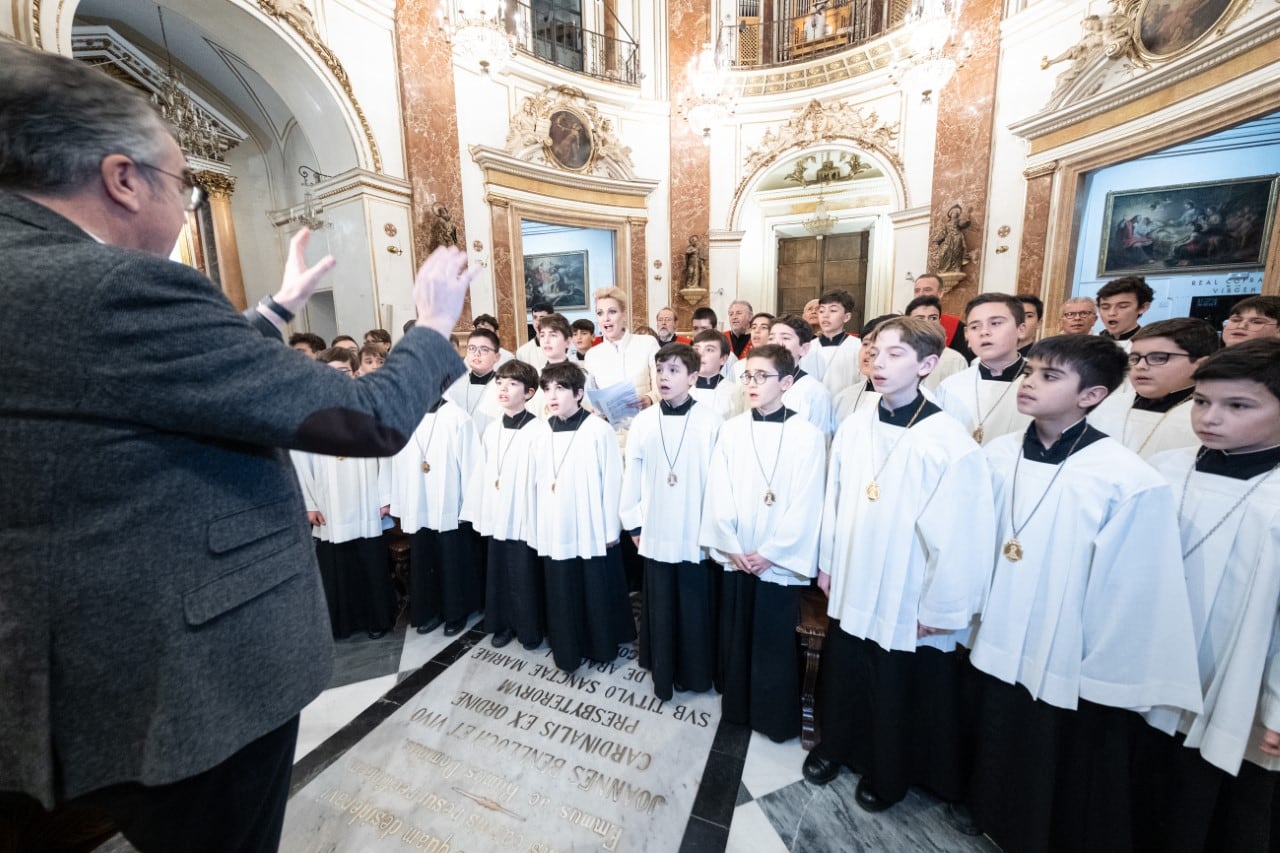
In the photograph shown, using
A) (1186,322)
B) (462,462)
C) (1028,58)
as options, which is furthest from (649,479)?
(1028,58)

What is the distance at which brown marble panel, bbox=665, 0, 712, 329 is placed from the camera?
430 inches

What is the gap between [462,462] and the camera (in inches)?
146

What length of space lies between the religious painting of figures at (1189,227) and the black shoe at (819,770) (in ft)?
33.9

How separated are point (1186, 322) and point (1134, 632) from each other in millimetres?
1526

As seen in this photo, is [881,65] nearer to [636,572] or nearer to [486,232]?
[486,232]

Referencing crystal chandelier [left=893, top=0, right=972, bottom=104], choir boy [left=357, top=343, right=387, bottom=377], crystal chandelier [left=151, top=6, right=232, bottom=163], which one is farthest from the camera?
crystal chandelier [left=893, top=0, right=972, bottom=104]

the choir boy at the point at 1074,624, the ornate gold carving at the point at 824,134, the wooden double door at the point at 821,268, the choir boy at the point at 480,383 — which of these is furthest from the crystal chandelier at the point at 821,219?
the choir boy at the point at 1074,624

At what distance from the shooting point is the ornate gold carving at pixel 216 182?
8.39 meters

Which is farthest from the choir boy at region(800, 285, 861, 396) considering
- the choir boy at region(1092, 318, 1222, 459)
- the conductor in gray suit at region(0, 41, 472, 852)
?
the conductor in gray suit at region(0, 41, 472, 852)

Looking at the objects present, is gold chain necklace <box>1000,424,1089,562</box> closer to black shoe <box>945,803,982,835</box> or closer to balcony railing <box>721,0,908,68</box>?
black shoe <box>945,803,982,835</box>

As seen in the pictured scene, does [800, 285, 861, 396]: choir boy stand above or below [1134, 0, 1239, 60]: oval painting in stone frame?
below

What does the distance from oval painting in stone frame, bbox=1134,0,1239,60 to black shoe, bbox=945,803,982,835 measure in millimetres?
8579

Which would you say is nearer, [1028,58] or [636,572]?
[636,572]

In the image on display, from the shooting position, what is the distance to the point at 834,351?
4809mm
